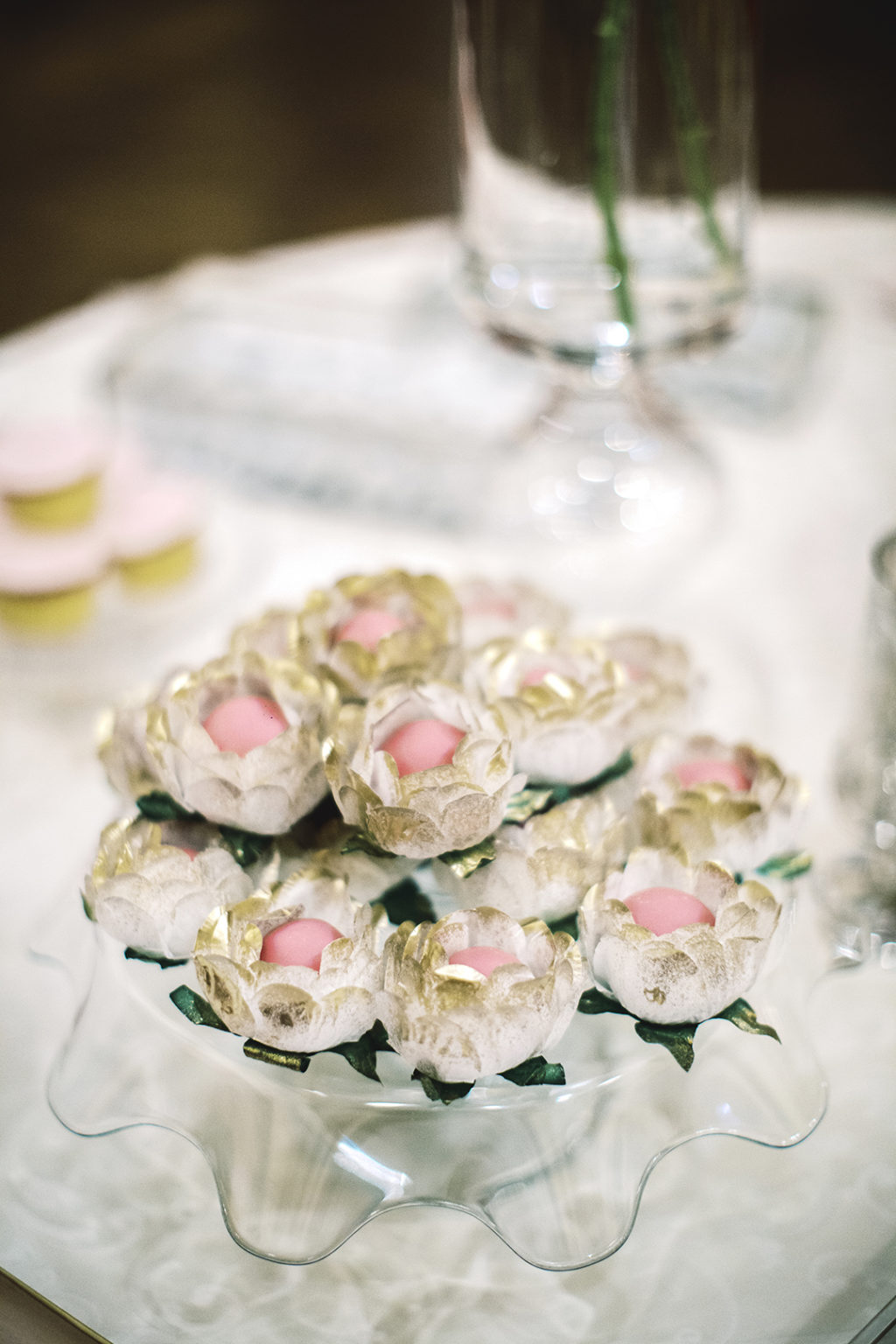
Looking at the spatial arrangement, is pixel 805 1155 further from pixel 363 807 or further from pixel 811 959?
pixel 363 807

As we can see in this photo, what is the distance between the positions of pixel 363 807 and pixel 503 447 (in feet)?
1.66

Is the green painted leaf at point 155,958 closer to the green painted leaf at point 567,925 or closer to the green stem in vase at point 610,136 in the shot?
the green painted leaf at point 567,925

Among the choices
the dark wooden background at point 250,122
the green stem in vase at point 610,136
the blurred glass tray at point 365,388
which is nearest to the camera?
the green stem in vase at point 610,136

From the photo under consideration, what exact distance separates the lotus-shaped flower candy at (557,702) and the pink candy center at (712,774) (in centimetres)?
2

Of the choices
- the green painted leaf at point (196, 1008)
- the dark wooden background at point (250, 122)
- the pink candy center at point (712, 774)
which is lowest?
the dark wooden background at point (250, 122)

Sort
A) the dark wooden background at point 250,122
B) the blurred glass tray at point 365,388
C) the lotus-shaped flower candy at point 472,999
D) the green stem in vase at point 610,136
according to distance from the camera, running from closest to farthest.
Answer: the lotus-shaped flower candy at point 472,999, the green stem in vase at point 610,136, the blurred glass tray at point 365,388, the dark wooden background at point 250,122

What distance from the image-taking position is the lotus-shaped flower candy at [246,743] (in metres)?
0.32

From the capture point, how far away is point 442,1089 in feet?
0.94

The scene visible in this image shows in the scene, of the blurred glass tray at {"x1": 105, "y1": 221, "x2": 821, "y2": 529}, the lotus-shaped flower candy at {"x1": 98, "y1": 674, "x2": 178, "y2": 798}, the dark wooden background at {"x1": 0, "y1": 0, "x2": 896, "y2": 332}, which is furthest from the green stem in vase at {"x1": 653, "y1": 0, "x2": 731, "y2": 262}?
the dark wooden background at {"x1": 0, "y1": 0, "x2": 896, "y2": 332}

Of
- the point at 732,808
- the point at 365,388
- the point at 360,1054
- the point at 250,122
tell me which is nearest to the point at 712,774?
the point at 732,808

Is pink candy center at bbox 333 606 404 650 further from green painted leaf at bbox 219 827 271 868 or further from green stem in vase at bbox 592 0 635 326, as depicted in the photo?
green stem in vase at bbox 592 0 635 326

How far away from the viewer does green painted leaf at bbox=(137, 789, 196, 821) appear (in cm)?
35

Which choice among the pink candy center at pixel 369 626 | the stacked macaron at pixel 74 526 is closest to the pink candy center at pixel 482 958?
the pink candy center at pixel 369 626

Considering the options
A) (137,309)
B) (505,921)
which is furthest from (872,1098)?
(137,309)
